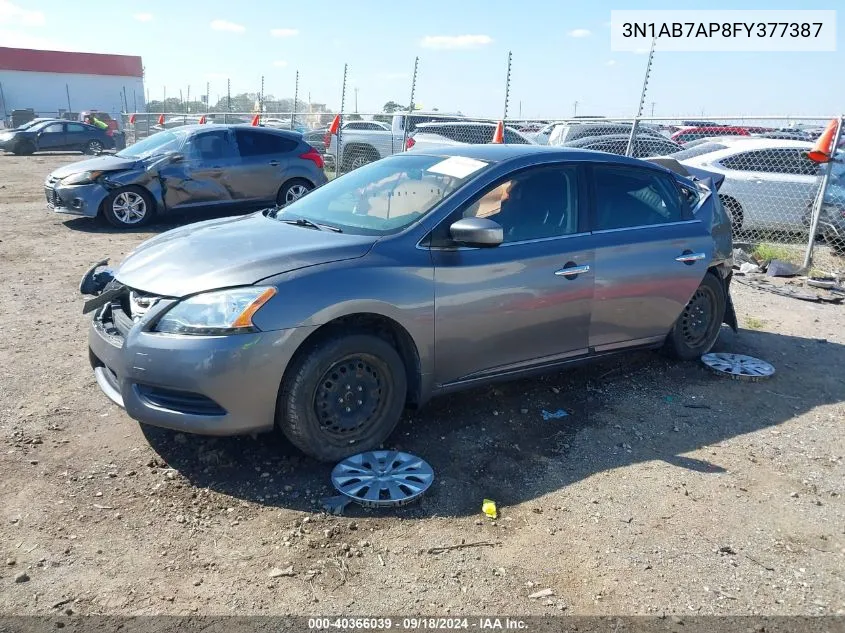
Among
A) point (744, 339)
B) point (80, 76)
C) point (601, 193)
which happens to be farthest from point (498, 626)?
point (80, 76)

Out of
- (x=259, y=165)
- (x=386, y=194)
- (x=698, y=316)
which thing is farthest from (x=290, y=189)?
(x=698, y=316)

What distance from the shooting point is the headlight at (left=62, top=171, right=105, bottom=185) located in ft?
32.7

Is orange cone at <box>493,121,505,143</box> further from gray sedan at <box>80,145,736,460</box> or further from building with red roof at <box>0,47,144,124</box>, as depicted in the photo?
building with red roof at <box>0,47,144,124</box>

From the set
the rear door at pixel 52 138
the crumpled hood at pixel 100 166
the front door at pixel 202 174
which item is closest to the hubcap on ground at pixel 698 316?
the front door at pixel 202 174

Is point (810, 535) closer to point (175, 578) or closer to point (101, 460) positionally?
point (175, 578)

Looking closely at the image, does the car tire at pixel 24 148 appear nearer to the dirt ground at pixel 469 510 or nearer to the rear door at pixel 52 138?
the rear door at pixel 52 138

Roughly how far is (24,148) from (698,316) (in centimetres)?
2730

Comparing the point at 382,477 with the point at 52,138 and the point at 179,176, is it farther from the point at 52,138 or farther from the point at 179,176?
the point at 52,138

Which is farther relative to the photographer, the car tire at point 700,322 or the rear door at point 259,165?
the rear door at point 259,165

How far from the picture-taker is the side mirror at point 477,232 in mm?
3719

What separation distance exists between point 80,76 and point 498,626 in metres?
62.9

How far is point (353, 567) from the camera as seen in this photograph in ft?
9.43

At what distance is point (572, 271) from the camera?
14.1 ft

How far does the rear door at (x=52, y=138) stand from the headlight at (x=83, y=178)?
740 inches
